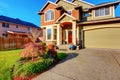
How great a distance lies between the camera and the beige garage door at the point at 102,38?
13289 mm

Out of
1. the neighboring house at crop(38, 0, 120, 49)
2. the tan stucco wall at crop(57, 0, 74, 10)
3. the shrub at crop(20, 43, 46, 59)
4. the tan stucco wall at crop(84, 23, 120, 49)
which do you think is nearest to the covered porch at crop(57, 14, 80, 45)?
the neighboring house at crop(38, 0, 120, 49)

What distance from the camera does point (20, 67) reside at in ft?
23.9

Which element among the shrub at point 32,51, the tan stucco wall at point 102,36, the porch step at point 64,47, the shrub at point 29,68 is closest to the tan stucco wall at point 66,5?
the tan stucco wall at point 102,36

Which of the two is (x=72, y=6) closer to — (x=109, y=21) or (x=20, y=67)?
(x=109, y=21)

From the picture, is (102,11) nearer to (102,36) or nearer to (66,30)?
(102,36)

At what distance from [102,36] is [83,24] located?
3.16 m

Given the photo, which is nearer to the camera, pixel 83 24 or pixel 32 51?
pixel 32 51

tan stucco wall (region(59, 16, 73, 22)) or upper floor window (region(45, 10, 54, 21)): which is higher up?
upper floor window (region(45, 10, 54, 21))

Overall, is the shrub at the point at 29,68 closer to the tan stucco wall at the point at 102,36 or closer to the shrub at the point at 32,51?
the shrub at the point at 32,51

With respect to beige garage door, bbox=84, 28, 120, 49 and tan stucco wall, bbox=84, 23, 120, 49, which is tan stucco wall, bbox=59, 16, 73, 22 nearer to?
tan stucco wall, bbox=84, 23, 120, 49

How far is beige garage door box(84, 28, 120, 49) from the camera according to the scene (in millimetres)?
13289

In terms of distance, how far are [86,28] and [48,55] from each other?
8.57 m

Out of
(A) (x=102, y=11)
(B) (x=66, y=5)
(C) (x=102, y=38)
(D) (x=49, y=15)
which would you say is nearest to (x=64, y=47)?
(C) (x=102, y=38)

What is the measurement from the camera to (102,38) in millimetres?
14094
